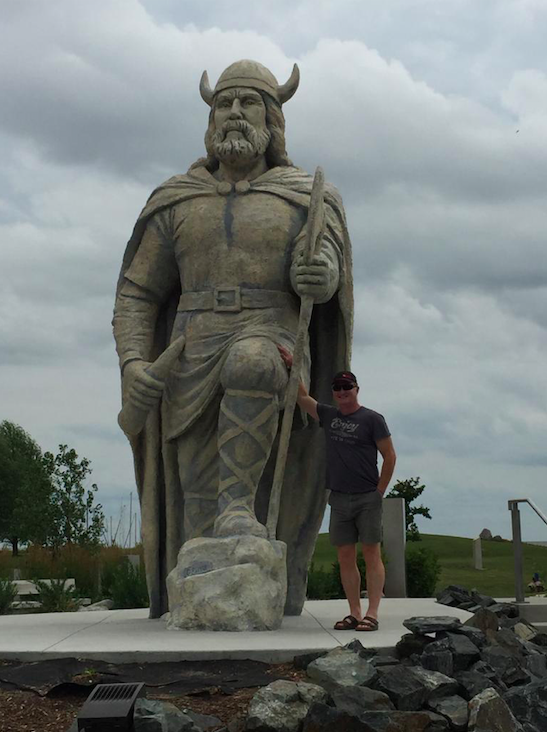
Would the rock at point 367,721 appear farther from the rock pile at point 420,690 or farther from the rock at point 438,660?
the rock at point 438,660

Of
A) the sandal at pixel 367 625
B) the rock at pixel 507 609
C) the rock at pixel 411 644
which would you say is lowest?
the rock at pixel 411 644

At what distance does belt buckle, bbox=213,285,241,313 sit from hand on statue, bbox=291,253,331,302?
42cm

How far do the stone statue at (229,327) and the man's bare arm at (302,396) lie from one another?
0.10 m

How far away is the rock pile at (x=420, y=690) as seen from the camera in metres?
3.82

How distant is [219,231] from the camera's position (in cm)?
673

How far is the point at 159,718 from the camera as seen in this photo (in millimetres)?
3688

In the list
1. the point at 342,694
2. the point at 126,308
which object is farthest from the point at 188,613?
the point at 126,308

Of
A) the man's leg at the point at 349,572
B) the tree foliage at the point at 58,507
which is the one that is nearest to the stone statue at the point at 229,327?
the man's leg at the point at 349,572

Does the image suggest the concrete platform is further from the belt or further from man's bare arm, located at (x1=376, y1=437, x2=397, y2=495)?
the belt

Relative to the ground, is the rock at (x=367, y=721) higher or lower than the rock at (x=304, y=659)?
lower

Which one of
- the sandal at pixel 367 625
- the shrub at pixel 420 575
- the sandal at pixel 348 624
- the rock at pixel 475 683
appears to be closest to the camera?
the rock at pixel 475 683

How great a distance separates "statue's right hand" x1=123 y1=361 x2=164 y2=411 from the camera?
256 inches

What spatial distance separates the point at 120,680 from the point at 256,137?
3898 mm

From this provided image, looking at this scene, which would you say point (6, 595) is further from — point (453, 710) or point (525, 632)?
point (453, 710)
